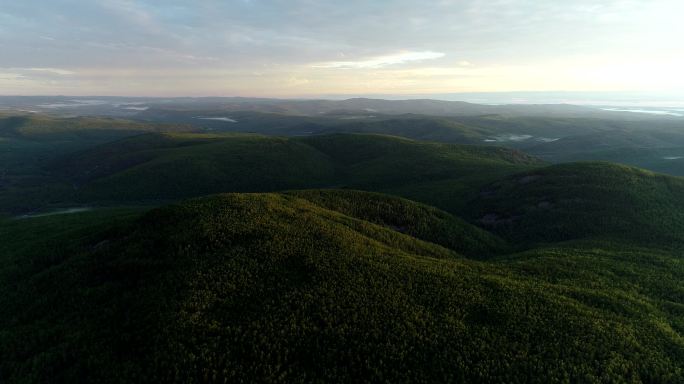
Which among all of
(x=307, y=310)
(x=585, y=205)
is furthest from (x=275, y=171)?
(x=307, y=310)

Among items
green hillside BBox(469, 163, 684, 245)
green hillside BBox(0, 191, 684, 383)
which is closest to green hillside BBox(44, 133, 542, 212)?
green hillside BBox(469, 163, 684, 245)

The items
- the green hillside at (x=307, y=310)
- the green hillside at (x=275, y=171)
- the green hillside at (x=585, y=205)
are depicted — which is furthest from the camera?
the green hillside at (x=275, y=171)

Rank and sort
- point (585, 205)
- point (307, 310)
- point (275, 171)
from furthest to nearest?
point (275, 171) < point (585, 205) < point (307, 310)

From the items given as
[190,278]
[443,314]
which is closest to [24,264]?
[190,278]

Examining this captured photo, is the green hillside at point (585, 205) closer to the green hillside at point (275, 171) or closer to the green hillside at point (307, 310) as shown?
the green hillside at point (275, 171)

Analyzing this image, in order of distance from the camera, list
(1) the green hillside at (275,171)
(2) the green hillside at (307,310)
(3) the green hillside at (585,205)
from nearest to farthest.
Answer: (2) the green hillside at (307,310) → (3) the green hillside at (585,205) → (1) the green hillside at (275,171)

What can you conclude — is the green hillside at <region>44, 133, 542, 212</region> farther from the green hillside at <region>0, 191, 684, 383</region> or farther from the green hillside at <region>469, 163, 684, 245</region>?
the green hillside at <region>0, 191, 684, 383</region>

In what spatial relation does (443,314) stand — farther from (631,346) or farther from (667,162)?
Result: (667,162)

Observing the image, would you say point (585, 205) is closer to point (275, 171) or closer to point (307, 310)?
point (307, 310)

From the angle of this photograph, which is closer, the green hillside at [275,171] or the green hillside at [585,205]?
the green hillside at [585,205]

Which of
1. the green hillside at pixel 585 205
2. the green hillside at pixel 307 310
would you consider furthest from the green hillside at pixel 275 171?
the green hillside at pixel 307 310
